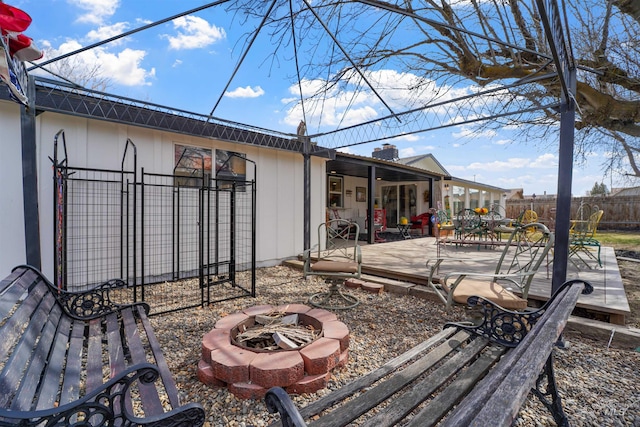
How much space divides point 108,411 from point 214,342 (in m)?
1.25

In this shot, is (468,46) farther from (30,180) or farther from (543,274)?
(30,180)

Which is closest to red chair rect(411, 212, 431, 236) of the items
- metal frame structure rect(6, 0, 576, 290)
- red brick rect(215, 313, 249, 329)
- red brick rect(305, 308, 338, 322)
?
metal frame structure rect(6, 0, 576, 290)

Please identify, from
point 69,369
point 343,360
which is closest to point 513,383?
point 343,360

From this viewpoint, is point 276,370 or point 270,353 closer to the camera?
point 276,370

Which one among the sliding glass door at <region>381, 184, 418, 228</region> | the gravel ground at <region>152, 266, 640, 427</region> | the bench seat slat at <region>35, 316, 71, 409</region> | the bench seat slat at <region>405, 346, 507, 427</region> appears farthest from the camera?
the sliding glass door at <region>381, 184, 418, 228</region>

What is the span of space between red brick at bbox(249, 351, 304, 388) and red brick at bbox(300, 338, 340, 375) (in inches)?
2.4

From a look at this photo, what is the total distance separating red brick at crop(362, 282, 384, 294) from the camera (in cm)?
438

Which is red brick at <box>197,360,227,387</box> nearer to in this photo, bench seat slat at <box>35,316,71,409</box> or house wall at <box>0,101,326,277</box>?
bench seat slat at <box>35,316,71,409</box>

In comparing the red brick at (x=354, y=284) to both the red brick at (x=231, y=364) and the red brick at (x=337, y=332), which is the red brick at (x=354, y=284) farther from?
the red brick at (x=231, y=364)

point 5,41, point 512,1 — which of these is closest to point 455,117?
point 512,1

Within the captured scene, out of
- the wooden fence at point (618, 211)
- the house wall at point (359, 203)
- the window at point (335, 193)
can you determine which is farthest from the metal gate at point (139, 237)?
the wooden fence at point (618, 211)

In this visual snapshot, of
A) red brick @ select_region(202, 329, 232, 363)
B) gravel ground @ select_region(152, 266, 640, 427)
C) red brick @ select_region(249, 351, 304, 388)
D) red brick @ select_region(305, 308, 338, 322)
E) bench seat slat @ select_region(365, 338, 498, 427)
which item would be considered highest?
bench seat slat @ select_region(365, 338, 498, 427)

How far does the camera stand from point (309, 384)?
2.01 m

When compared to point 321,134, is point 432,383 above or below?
below
